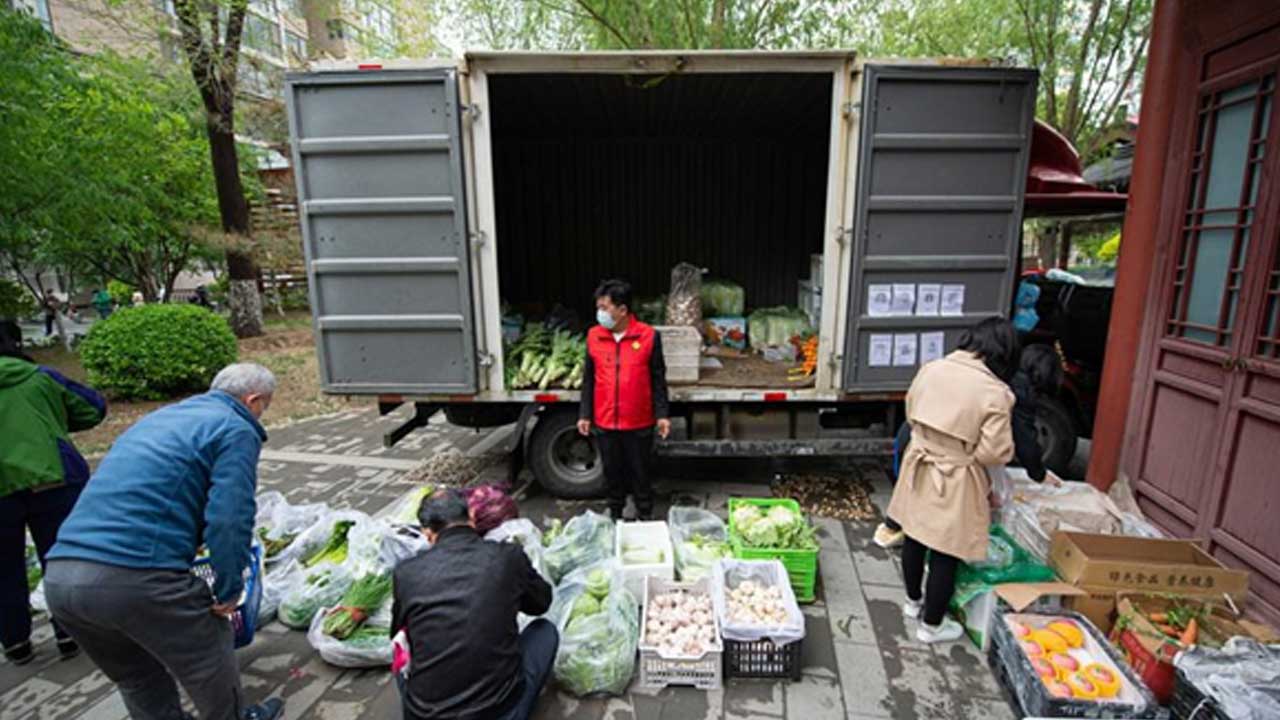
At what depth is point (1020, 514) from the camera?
342cm

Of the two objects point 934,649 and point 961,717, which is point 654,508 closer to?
point 934,649

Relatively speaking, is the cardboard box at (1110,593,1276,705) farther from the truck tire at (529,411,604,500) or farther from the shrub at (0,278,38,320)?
the shrub at (0,278,38,320)

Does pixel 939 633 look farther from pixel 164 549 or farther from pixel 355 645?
pixel 164 549

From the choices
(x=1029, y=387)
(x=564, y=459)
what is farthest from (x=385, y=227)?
(x=1029, y=387)

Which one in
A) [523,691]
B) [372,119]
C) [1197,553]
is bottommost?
[523,691]

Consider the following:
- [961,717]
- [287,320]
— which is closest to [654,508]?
[961,717]

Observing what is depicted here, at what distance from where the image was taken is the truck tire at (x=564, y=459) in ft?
15.2

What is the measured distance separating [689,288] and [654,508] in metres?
2.15

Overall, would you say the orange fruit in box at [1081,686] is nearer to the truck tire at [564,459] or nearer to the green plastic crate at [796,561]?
the green plastic crate at [796,561]

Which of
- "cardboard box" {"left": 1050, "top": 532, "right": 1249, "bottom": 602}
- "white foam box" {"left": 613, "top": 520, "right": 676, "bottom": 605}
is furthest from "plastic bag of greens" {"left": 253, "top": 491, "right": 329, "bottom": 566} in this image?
"cardboard box" {"left": 1050, "top": 532, "right": 1249, "bottom": 602}

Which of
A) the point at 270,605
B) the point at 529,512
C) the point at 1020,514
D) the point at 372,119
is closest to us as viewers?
the point at 270,605

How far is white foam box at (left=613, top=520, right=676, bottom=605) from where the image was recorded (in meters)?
3.12

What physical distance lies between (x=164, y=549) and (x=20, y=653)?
1846mm

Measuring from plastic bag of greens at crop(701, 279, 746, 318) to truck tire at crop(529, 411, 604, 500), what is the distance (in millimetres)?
2155
